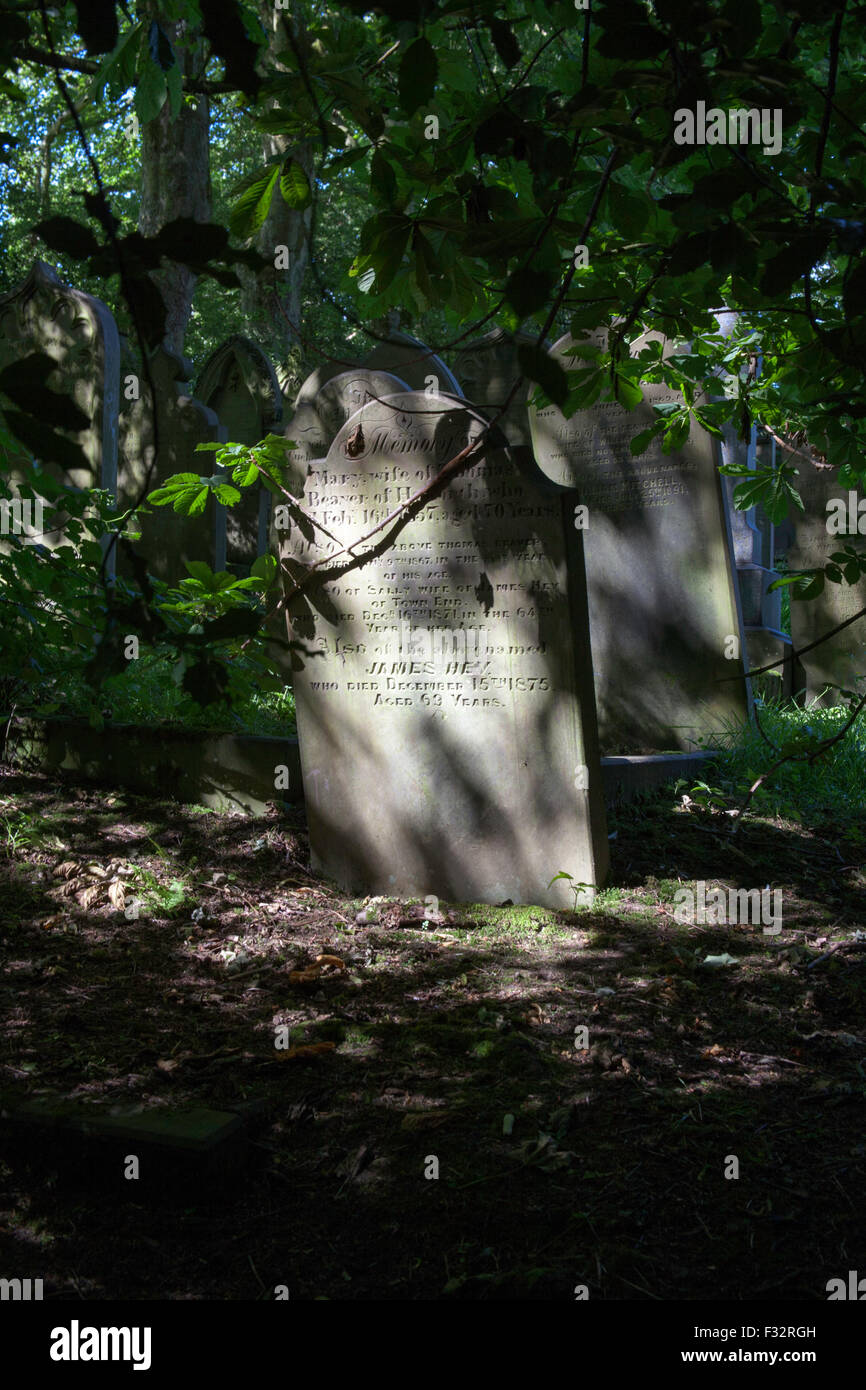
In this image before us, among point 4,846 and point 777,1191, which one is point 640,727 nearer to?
point 4,846

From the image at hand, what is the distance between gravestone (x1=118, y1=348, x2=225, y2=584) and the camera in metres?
8.69

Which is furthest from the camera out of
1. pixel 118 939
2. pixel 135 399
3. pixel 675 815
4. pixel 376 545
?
pixel 135 399

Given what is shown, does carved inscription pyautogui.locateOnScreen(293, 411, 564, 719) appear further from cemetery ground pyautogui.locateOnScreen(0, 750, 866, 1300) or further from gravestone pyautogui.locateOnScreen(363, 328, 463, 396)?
gravestone pyautogui.locateOnScreen(363, 328, 463, 396)

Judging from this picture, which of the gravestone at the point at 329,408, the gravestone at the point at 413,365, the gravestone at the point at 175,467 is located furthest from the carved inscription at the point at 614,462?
the gravestone at the point at 175,467

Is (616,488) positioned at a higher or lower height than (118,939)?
higher

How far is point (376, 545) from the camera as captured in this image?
15.0ft

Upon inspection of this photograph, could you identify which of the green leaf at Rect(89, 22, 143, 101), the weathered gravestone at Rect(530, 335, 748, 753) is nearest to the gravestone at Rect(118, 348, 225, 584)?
the weathered gravestone at Rect(530, 335, 748, 753)

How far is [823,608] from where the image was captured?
916 cm

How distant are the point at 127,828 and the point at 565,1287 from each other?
335 cm

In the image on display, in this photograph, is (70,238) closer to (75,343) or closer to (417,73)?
(417,73)

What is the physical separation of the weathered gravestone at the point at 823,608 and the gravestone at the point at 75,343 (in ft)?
18.1

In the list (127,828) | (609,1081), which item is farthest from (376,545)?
(609,1081)

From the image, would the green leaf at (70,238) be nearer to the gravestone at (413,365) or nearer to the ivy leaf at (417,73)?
the ivy leaf at (417,73)

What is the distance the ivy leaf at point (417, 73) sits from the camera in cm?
146
